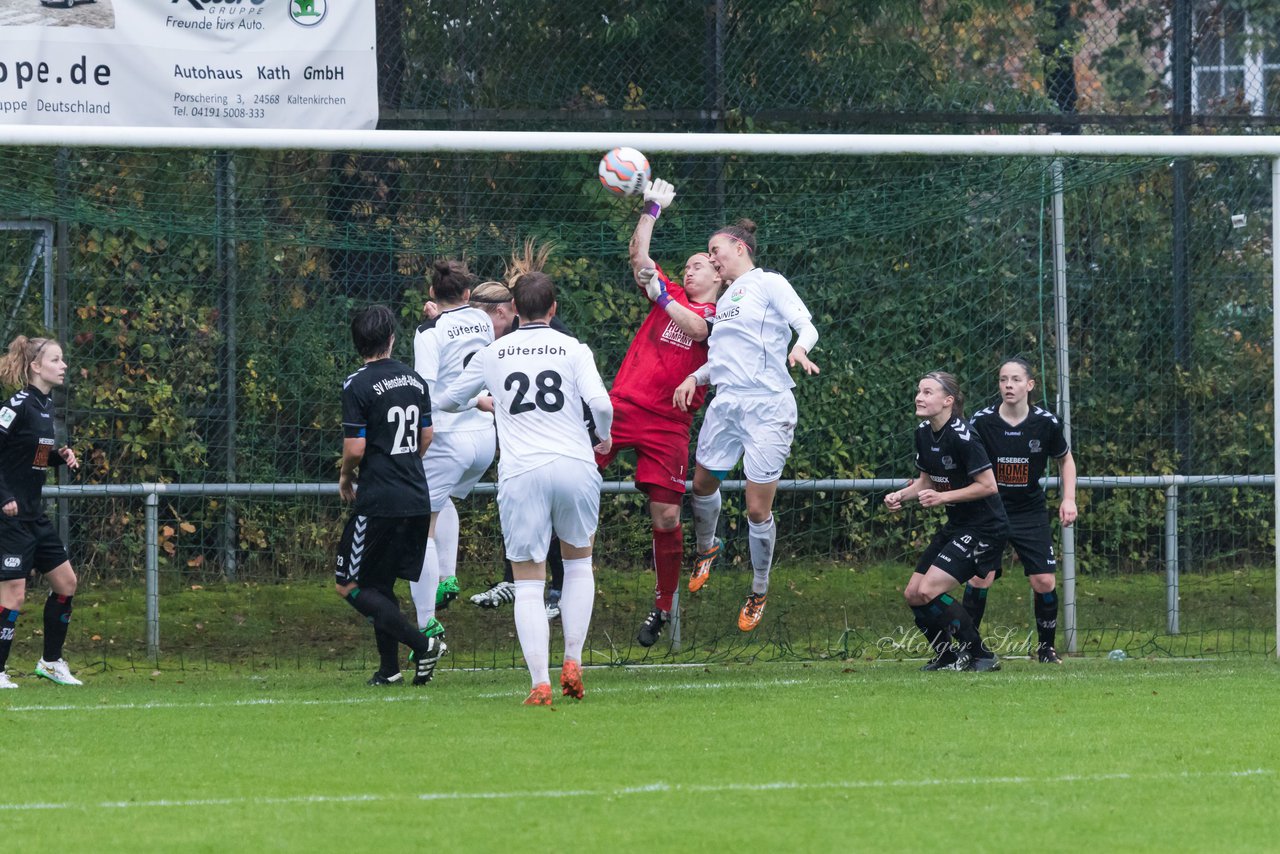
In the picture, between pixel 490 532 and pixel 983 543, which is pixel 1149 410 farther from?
pixel 490 532

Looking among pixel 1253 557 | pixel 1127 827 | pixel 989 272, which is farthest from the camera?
pixel 1253 557

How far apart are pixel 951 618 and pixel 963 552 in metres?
0.42

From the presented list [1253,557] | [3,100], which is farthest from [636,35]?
[1253,557]

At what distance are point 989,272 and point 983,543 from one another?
2.60 metres

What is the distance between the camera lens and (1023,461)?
988cm

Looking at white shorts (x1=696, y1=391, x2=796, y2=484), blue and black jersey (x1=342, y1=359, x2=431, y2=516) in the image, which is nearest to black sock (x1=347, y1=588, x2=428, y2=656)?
blue and black jersey (x1=342, y1=359, x2=431, y2=516)

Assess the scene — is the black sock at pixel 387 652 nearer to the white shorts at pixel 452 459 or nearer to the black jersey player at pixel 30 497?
the white shorts at pixel 452 459

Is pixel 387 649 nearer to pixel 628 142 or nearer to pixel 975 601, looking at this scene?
pixel 628 142

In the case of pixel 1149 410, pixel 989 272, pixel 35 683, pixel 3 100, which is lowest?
pixel 35 683

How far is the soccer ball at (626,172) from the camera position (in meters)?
9.25

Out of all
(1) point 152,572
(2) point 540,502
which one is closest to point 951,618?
(2) point 540,502

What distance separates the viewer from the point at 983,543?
9.38m

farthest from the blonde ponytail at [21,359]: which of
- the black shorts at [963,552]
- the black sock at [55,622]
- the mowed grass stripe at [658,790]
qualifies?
the black shorts at [963,552]

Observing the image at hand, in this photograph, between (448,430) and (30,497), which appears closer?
(30,497)
